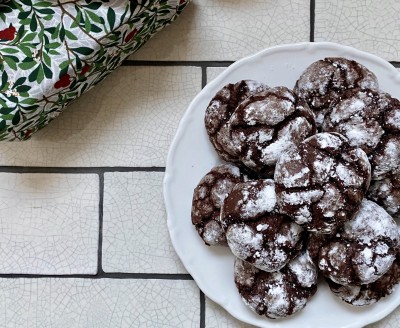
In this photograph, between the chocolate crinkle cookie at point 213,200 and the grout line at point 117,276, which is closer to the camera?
the chocolate crinkle cookie at point 213,200

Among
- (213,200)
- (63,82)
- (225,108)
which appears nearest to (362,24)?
(225,108)

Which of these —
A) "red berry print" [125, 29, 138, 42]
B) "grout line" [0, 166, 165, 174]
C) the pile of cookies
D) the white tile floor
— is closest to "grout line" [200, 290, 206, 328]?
the white tile floor

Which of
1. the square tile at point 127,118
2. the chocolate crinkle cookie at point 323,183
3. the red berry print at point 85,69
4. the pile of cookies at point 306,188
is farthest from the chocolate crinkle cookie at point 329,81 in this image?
the red berry print at point 85,69

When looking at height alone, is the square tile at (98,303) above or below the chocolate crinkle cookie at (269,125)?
below

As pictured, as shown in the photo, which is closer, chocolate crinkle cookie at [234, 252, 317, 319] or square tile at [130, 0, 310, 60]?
chocolate crinkle cookie at [234, 252, 317, 319]

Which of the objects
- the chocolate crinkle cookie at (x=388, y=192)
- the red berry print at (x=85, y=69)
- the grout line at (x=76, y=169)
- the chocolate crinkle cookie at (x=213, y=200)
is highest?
the red berry print at (x=85, y=69)

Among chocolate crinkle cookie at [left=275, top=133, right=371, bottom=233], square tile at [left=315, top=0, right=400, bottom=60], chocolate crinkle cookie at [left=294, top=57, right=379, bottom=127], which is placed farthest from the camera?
square tile at [left=315, top=0, right=400, bottom=60]

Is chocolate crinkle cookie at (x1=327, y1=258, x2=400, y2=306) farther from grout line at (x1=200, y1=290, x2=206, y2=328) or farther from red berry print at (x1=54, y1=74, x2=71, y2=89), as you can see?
red berry print at (x1=54, y1=74, x2=71, y2=89)

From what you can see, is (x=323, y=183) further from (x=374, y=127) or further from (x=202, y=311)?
(x=202, y=311)

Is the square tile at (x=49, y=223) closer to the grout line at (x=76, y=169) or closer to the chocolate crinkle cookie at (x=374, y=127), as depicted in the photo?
the grout line at (x=76, y=169)
